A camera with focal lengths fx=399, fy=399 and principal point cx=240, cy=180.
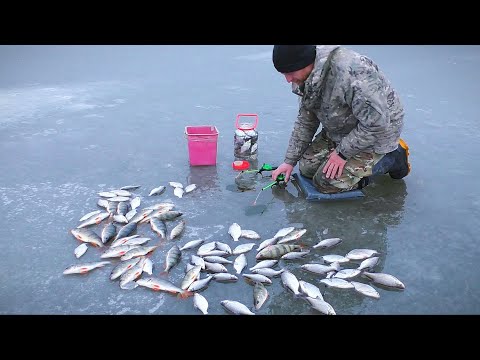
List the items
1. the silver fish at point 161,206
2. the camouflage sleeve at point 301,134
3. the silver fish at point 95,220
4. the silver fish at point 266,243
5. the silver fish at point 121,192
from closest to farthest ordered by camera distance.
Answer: the silver fish at point 266,243
the silver fish at point 95,220
the silver fish at point 161,206
the silver fish at point 121,192
the camouflage sleeve at point 301,134

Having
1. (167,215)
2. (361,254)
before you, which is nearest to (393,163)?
(361,254)

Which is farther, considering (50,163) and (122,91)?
(122,91)

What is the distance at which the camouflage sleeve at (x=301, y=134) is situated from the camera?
4262 millimetres

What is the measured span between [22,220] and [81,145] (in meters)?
1.87

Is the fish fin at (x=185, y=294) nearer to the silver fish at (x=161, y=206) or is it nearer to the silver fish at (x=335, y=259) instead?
the silver fish at (x=335, y=259)

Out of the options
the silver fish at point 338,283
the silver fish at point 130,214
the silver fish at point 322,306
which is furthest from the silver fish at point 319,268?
the silver fish at point 130,214

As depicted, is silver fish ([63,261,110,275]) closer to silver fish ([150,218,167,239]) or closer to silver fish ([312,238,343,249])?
silver fish ([150,218,167,239])

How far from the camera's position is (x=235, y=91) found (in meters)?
7.76

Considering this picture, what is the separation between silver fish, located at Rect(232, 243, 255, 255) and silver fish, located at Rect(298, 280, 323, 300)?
58 cm

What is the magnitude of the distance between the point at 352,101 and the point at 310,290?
1.77m

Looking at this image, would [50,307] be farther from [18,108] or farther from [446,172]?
[18,108]

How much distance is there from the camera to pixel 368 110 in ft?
11.7

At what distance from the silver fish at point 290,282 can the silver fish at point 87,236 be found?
157 cm

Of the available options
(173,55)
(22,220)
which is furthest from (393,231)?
(173,55)
